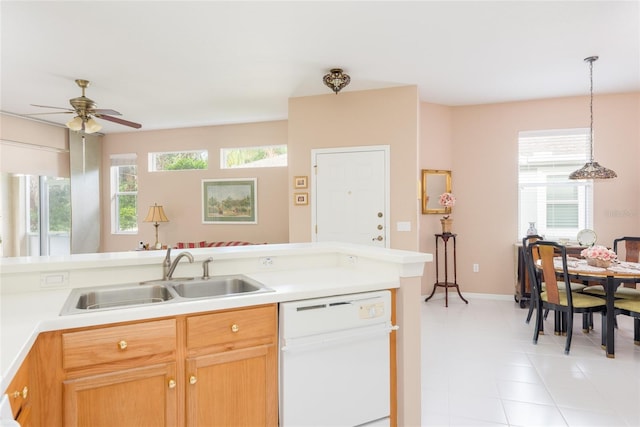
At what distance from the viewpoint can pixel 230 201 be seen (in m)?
6.41

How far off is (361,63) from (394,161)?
124 cm

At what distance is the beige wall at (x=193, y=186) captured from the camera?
6.21 metres

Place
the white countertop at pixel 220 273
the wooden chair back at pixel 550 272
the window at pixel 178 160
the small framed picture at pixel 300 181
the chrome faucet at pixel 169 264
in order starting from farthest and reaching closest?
the window at pixel 178 160 → the small framed picture at pixel 300 181 → the wooden chair back at pixel 550 272 → the chrome faucet at pixel 169 264 → the white countertop at pixel 220 273

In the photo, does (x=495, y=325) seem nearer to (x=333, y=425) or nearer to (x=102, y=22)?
(x=333, y=425)

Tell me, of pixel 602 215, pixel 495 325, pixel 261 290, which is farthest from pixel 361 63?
pixel 602 215

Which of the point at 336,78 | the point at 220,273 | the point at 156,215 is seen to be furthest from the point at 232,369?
the point at 156,215

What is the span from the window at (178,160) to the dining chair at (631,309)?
590 cm

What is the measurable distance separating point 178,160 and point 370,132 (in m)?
3.87

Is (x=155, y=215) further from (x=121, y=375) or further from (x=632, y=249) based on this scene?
(x=632, y=249)

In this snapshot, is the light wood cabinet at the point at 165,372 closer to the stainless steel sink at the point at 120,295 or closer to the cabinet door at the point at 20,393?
the cabinet door at the point at 20,393

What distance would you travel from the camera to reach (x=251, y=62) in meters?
3.76

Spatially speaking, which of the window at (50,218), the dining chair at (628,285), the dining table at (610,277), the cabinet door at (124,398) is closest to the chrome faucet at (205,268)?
the cabinet door at (124,398)

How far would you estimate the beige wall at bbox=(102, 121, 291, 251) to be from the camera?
621cm

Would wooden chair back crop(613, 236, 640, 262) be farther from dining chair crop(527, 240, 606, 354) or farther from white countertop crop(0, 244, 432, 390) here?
white countertop crop(0, 244, 432, 390)
